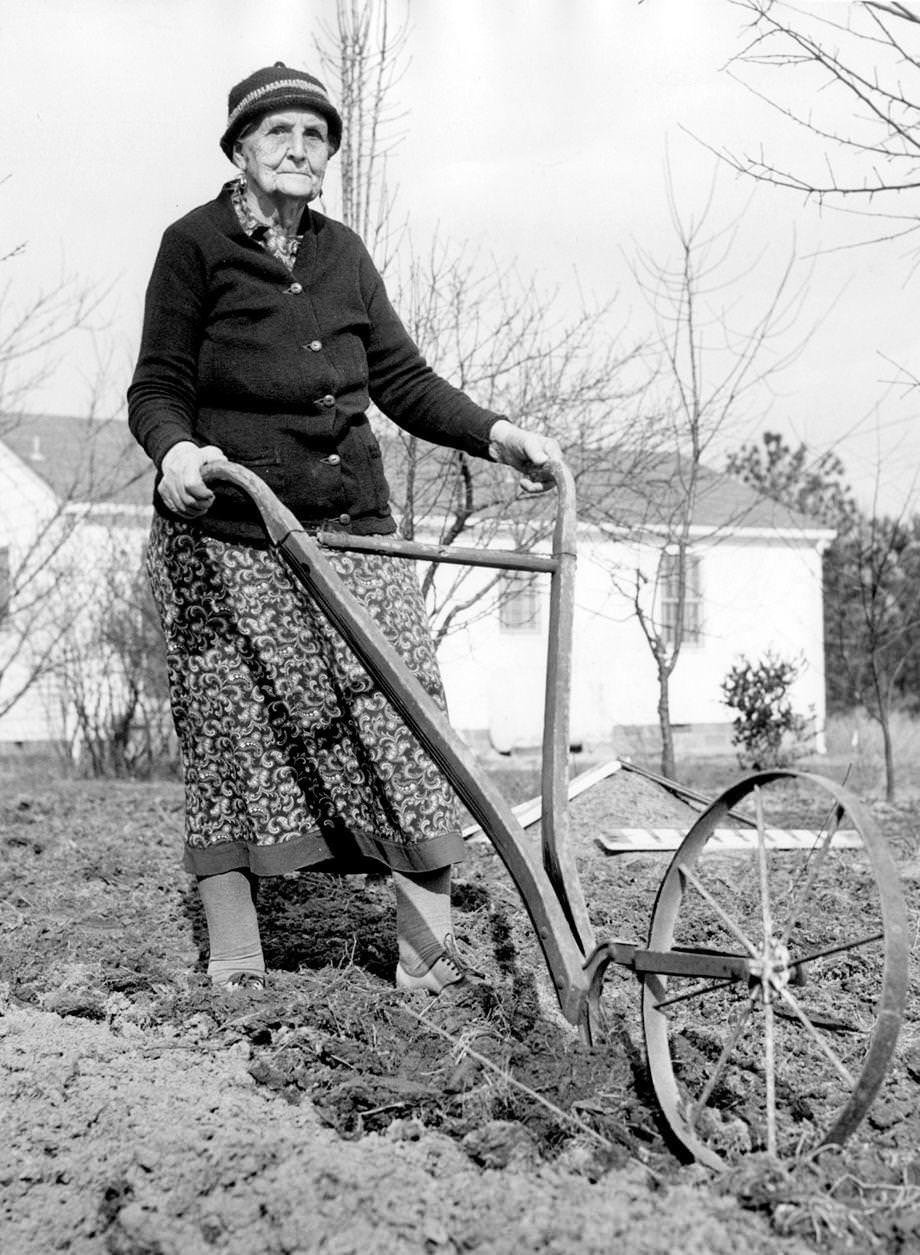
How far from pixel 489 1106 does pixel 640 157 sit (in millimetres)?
7557

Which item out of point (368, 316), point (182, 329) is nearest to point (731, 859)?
point (368, 316)

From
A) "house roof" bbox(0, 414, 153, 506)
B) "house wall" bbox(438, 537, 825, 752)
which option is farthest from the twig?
"house wall" bbox(438, 537, 825, 752)

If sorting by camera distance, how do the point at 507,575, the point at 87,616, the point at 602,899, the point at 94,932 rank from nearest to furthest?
the point at 94,932
the point at 602,899
the point at 507,575
the point at 87,616

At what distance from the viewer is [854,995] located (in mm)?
3250

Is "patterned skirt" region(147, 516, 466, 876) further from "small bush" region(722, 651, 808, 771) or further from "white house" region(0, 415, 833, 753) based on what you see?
"white house" region(0, 415, 833, 753)

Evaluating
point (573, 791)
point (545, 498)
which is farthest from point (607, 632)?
point (573, 791)

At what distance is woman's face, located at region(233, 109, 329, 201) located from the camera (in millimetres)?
3369

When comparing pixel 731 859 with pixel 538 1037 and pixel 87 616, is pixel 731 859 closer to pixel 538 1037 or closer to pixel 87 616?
pixel 538 1037

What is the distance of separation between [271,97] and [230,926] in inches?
77.0

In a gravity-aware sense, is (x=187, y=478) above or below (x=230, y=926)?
above

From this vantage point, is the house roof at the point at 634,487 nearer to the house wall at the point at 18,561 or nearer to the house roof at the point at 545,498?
the house roof at the point at 545,498

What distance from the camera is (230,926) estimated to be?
3.43 metres

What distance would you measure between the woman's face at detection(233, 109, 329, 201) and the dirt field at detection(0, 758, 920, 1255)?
1.88 meters

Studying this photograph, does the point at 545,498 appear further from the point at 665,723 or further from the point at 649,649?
the point at 649,649
